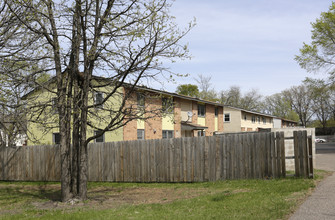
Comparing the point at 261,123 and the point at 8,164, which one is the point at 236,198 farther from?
the point at 261,123

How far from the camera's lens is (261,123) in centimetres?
5431

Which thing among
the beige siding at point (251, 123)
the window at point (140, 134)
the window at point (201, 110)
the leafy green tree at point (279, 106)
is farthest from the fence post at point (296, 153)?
the leafy green tree at point (279, 106)


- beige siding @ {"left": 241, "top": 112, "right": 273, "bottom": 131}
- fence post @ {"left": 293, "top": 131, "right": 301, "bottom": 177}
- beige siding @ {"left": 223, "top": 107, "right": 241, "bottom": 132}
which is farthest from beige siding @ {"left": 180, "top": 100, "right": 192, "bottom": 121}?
fence post @ {"left": 293, "top": 131, "right": 301, "bottom": 177}

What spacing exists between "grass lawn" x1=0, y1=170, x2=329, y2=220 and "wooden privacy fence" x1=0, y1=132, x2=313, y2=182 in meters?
0.58

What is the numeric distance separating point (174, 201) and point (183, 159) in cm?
436

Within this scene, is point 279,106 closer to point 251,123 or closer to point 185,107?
point 251,123

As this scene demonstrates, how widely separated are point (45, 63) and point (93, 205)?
5006 mm

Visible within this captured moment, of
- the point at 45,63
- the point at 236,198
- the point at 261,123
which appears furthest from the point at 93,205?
the point at 261,123

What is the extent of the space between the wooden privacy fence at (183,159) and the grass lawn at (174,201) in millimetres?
582

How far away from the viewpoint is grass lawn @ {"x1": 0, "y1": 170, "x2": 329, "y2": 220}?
25.8 feet

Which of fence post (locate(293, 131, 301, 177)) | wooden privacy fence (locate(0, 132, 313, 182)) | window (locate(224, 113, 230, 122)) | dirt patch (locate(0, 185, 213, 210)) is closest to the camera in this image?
dirt patch (locate(0, 185, 213, 210))

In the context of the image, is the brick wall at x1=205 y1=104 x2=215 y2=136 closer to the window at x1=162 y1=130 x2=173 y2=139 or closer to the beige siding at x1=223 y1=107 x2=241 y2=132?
the window at x1=162 y1=130 x2=173 y2=139

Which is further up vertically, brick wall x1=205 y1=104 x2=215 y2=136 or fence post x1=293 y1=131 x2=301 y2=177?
brick wall x1=205 y1=104 x2=215 y2=136

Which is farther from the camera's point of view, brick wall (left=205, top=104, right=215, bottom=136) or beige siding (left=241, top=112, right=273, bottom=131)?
beige siding (left=241, top=112, right=273, bottom=131)
